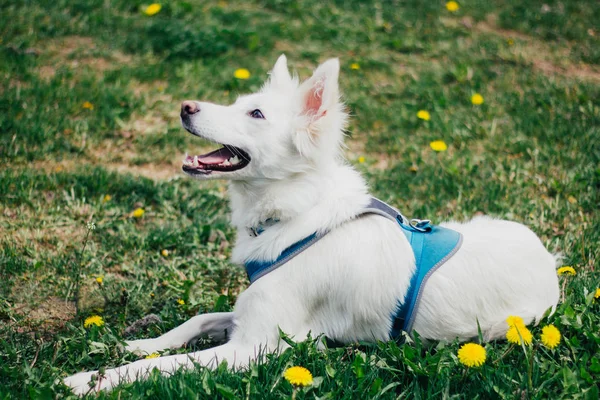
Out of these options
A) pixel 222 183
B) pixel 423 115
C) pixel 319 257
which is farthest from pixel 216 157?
pixel 423 115

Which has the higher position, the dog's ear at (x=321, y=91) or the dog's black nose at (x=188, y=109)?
the dog's ear at (x=321, y=91)

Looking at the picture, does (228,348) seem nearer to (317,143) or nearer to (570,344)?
(317,143)

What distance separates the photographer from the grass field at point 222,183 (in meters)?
2.59

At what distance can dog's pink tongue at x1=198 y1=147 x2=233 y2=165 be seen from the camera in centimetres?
291

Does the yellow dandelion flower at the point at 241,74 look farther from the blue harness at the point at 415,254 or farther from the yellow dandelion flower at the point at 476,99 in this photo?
the blue harness at the point at 415,254

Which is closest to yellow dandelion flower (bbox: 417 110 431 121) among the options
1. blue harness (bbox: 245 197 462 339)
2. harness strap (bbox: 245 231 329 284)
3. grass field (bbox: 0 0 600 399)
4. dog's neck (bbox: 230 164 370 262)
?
grass field (bbox: 0 0 600 399)

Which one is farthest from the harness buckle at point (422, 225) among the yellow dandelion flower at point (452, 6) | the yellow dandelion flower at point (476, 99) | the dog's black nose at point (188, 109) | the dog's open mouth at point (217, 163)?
the yellow dandelion flower at point (452, 6)

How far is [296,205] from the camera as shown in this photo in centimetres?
281

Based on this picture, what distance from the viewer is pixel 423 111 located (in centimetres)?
557

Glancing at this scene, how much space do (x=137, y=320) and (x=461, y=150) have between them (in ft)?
11.0

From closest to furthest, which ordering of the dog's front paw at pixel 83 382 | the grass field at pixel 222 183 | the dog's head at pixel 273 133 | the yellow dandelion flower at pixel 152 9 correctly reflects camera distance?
the dog's front paw at pixel 83 382 → the grass field at pixel 222 183 → the dog's head at pixel 273 133 → the yellow dandelion flower at pixel 152 9

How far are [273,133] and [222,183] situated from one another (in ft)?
6.22

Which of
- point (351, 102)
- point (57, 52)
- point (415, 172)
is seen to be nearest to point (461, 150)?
point (415, 172)

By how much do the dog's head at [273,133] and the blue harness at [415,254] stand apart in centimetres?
38
